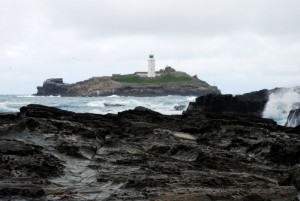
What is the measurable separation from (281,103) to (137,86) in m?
100

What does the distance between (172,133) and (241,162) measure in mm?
3863

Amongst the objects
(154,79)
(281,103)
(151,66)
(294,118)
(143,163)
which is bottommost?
(294,118)

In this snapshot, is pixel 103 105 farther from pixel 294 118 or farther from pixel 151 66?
pixel 151 66

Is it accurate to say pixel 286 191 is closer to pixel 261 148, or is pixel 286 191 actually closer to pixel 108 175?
pixel 108 175

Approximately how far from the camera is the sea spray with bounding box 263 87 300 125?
42231 millimetres

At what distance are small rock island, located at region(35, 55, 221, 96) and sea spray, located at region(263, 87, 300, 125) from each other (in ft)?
306

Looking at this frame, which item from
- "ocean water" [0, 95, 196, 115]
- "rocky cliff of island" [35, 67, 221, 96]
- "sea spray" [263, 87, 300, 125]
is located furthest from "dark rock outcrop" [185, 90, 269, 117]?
"rocky cliff of island" [35, 67, 221, 96]

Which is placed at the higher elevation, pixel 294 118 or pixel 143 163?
pixel 143 163

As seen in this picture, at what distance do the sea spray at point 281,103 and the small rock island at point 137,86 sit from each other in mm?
93320

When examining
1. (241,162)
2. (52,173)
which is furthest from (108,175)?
(241,162)

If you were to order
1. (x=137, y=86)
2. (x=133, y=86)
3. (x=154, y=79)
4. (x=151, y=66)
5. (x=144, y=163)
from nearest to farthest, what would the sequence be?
1. (x=144, y=163)
2. (x=137, y=86)
3. (x=133, y=86)
4. (x=154, y=79)
5. (x=151, y=66)

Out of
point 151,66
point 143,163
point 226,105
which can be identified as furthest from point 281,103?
point 151,66

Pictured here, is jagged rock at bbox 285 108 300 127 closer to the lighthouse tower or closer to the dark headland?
the dark headland

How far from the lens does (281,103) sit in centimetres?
4491
